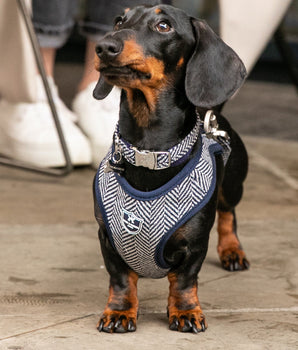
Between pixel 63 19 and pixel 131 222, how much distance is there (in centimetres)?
203

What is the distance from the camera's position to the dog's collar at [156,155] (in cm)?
208

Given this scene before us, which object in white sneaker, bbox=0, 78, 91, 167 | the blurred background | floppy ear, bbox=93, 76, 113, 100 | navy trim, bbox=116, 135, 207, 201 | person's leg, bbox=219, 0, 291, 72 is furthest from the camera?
the blurred background

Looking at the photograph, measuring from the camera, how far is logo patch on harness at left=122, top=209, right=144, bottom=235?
2.07 metres

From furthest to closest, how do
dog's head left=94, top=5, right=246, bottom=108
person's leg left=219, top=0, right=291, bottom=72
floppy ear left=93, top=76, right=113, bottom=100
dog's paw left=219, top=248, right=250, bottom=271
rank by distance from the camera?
person's leg left=219, top=0, right=291, bottom=72, dog's paw left=219, top=248, right=250, bottom=271, floppy ear left=93, top=76, right=113, bottom=100, dog's head left=94, top=5, right=246, bottom=108

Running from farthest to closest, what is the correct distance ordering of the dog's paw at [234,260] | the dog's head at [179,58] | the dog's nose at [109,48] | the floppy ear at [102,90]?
the dog's paw at [234,260]
the floppy ear at [102,90]
the dog's head at [179,58]
the dog's nose at [109,48]

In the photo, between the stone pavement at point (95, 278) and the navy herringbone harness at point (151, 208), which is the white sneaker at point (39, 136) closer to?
the stone pavement at point (95, 278)

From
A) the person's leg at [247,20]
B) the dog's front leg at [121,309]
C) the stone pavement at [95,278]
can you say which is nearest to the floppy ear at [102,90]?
the dog's front leg at [121,309]

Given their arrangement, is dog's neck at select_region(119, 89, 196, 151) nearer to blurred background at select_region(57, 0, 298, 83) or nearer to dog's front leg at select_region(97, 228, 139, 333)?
dog's front leg at select_region(97, 228, 139, 333)

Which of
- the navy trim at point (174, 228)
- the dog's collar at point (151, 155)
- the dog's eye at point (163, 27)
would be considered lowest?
the navy trim at point (174, 228)

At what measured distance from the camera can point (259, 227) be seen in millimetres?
3119

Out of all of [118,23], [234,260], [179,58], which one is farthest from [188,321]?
[118,23]

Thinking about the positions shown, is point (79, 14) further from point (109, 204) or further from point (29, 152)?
point (109, 204)

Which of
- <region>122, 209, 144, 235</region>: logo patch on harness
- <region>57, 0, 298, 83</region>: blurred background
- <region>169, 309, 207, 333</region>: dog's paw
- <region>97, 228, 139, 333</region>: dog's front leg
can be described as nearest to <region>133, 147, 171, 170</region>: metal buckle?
<region>122, 209, 144, 235</region>: logo patch on harness

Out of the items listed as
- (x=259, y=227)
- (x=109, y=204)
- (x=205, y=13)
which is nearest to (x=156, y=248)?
(x=109, y=204)
